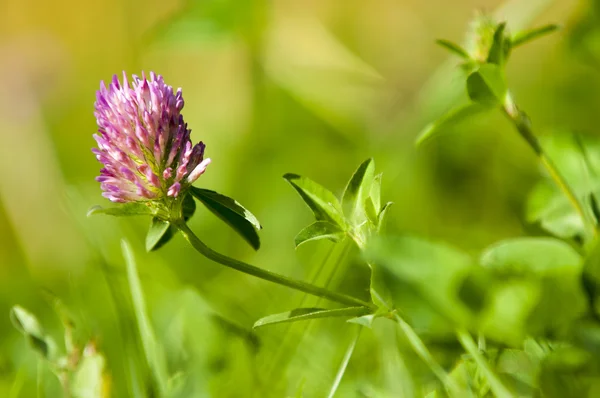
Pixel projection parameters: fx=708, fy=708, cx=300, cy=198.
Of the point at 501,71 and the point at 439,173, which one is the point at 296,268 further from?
the point at 501,71

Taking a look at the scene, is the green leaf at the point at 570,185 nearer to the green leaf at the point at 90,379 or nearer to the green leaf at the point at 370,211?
the green leaf at the point at 370,211

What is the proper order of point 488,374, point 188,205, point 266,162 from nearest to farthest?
point 488,374 → point 188,205 → point 266,162

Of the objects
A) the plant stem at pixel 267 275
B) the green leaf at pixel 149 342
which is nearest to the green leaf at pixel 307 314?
the plant stem at pixel 267 275

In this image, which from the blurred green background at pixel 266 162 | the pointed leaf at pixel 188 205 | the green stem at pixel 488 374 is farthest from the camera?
the blurred green background at pixel 266 162

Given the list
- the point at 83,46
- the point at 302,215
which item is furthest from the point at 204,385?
the point at 83,46

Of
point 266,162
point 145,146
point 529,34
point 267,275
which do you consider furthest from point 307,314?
point 266,162

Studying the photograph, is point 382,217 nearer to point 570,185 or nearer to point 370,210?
point 370,210

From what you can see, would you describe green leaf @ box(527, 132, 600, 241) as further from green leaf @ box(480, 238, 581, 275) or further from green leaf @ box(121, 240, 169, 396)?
green leaf @ box(121, 240, 169, 396)

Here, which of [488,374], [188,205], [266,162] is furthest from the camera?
[266,162]
